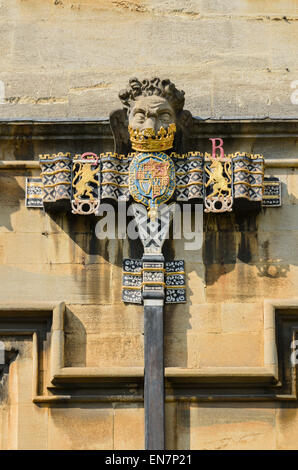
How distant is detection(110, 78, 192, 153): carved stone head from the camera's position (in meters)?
13.5

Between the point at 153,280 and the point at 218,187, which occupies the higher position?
the point at 218,187

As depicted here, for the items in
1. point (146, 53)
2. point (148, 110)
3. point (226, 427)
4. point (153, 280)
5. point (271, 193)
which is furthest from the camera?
point (146, 53)

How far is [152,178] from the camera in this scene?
44.5 ft

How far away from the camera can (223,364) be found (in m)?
13.2

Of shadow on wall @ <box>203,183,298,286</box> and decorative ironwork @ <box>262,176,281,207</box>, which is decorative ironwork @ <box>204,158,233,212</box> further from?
decorative ironwork @ <box>262,176,281,207</box>

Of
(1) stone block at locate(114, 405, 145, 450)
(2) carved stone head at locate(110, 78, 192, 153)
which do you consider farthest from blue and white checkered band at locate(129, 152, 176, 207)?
(1) stone block at locate(114, 405, 145, 450)

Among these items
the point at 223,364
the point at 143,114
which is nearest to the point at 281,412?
the point at 223,364

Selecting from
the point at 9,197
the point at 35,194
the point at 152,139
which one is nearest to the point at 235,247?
the point at 152,139

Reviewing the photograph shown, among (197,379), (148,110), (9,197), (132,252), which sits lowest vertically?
(197,379)

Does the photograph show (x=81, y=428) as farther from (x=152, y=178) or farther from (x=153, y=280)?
(x=152, y=178)

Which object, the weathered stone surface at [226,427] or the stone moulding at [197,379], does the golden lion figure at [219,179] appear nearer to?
the stone moulding at [197,379]

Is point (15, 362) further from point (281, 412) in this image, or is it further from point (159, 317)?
point (281, 412)

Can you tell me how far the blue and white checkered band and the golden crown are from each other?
0.06 m

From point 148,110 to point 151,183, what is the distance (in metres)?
0.66
